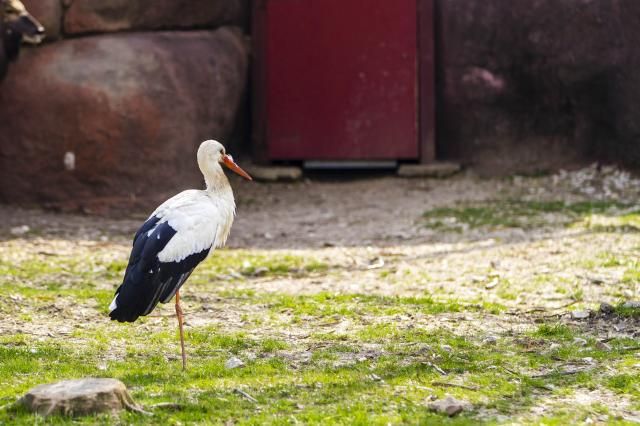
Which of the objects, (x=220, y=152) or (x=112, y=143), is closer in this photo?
(x=220, y=152)

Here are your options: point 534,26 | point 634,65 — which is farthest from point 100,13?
point 634,65

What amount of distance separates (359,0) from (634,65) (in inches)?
120

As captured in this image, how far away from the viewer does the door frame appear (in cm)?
1299

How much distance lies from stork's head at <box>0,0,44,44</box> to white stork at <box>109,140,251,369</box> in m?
4.94

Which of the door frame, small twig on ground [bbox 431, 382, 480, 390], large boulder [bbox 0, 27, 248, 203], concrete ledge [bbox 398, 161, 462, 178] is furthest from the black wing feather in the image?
the door frame

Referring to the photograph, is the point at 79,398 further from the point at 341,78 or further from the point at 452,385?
the point at 341,78

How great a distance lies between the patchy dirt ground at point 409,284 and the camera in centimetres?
592

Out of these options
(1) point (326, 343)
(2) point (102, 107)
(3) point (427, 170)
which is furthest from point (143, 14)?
(1) point (326, 343)

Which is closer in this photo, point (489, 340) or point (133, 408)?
point (133, 408)

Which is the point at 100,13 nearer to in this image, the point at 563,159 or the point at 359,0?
the point at 359,0

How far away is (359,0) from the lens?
12.9m

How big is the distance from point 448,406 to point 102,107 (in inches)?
279

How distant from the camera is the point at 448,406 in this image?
503 cm

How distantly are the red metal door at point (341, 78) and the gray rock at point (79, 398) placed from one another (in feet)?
27.5
